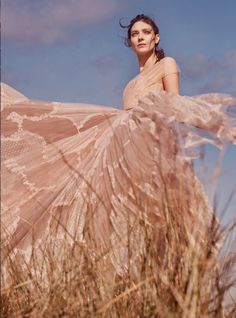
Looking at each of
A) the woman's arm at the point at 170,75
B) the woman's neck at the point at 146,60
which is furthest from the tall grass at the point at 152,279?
the woman's neck at the point at 146,60

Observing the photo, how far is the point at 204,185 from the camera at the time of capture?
349 centimetres

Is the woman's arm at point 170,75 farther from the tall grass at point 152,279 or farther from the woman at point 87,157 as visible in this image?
the tall grass at point 152,279

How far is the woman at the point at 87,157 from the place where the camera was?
509 centimetres

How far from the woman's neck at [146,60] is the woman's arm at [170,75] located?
0.36 meters

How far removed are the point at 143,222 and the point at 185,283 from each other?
1.67 ft

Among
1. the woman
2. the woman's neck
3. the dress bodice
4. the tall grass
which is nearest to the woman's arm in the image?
the dress bodice

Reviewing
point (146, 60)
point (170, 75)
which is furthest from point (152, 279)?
point (146, 60)

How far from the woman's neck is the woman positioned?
1.25 metres

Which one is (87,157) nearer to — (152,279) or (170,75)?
(170,75)

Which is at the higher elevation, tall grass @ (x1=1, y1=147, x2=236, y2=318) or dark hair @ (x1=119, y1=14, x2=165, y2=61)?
dark hair @ (x1=119, y1=14, x2=165, y2=61)

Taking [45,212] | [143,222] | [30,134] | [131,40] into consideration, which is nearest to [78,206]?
[45,212]

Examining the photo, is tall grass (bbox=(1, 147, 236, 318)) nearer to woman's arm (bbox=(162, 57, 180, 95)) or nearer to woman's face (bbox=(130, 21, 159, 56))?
woman's arm (bbox=(162, 57, 180, 95))

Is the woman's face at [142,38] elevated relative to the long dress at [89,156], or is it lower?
elevated

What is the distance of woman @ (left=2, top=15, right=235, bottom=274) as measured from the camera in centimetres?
509
